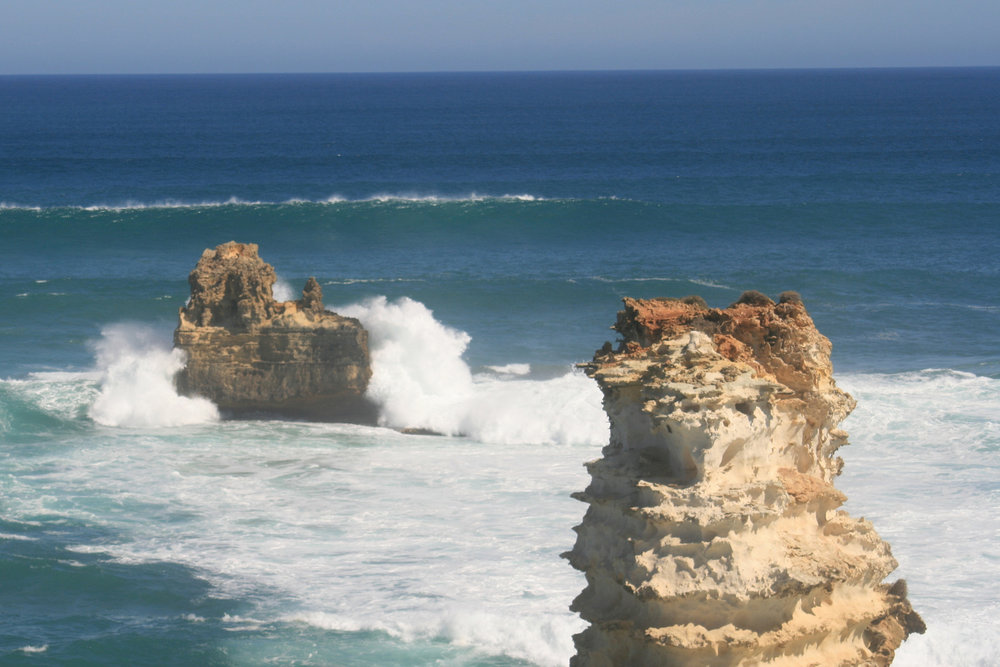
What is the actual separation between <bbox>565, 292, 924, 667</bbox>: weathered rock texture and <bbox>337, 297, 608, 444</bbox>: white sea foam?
14078 mm

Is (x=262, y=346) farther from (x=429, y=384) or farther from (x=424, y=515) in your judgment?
(x=424, y=515)

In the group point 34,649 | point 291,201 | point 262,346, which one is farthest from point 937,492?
point 291,201

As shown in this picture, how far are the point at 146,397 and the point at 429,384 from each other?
4.74 meters

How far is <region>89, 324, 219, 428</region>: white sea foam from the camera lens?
21844 millimetres

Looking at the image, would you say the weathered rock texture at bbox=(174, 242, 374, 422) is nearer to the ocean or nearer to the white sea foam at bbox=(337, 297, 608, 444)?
the ocean

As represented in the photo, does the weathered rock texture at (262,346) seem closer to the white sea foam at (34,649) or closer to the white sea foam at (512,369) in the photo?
the white sea foam at (512,369)

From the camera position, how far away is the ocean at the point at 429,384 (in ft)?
44.8

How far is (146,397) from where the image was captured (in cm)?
2222

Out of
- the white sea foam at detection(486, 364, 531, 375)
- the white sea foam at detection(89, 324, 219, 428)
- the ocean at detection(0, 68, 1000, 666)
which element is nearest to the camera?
the ocean at detection(0, 68, 1000, 666)

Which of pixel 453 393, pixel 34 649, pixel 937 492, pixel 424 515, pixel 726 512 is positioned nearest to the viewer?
pixel 726 512

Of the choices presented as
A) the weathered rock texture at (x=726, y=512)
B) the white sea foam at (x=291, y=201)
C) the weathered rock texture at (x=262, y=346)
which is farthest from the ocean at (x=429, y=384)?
the weathered rock texture at (x=726, y=512)

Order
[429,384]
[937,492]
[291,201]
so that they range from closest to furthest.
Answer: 1. [937,492]
2. [429,384]
3. [291,201]

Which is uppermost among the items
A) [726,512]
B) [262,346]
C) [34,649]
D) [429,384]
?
[726,512]

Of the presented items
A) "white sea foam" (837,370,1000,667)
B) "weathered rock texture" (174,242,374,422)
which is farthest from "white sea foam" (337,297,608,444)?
"white sea foam" (837,370,1000,667)
